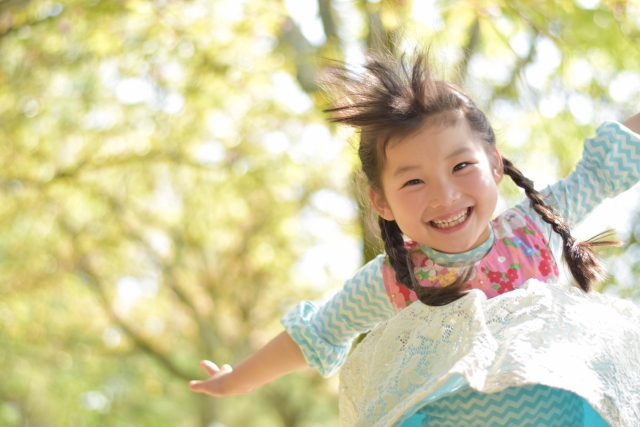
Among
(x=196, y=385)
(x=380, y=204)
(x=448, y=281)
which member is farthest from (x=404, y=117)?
(x=196, y=385)

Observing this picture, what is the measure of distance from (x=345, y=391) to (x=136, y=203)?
516cm

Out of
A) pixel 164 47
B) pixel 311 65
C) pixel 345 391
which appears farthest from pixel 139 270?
pixel 345 391

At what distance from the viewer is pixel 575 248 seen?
1248mm

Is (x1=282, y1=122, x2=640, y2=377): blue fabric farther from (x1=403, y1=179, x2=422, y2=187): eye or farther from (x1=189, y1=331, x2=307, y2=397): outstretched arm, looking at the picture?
(x1=403, y1=179, x2=422, y2=187): eye

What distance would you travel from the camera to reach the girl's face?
114 cm

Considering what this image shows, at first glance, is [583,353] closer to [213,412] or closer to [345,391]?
[345,391]

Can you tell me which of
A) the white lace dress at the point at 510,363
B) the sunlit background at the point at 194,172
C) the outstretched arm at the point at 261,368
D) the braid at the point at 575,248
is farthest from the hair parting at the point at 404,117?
the sunlit background at the point at 194,172

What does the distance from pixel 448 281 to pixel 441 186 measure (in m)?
0.18

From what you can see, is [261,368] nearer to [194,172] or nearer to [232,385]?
[232,385]

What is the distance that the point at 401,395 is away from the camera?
102 cm

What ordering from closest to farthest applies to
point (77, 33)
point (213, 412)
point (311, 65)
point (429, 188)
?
1. point (429, 188)
2. point (311, 65)
3. point (77, 33)
4. point (213, 412)

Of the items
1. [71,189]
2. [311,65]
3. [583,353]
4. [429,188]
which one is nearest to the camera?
[583,353]

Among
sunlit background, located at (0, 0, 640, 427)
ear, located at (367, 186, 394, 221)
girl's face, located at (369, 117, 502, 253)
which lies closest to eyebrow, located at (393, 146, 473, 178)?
girl's face, located at (369, 117, 502, 253)

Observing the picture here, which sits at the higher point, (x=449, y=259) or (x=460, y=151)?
(x=460, y=151)
